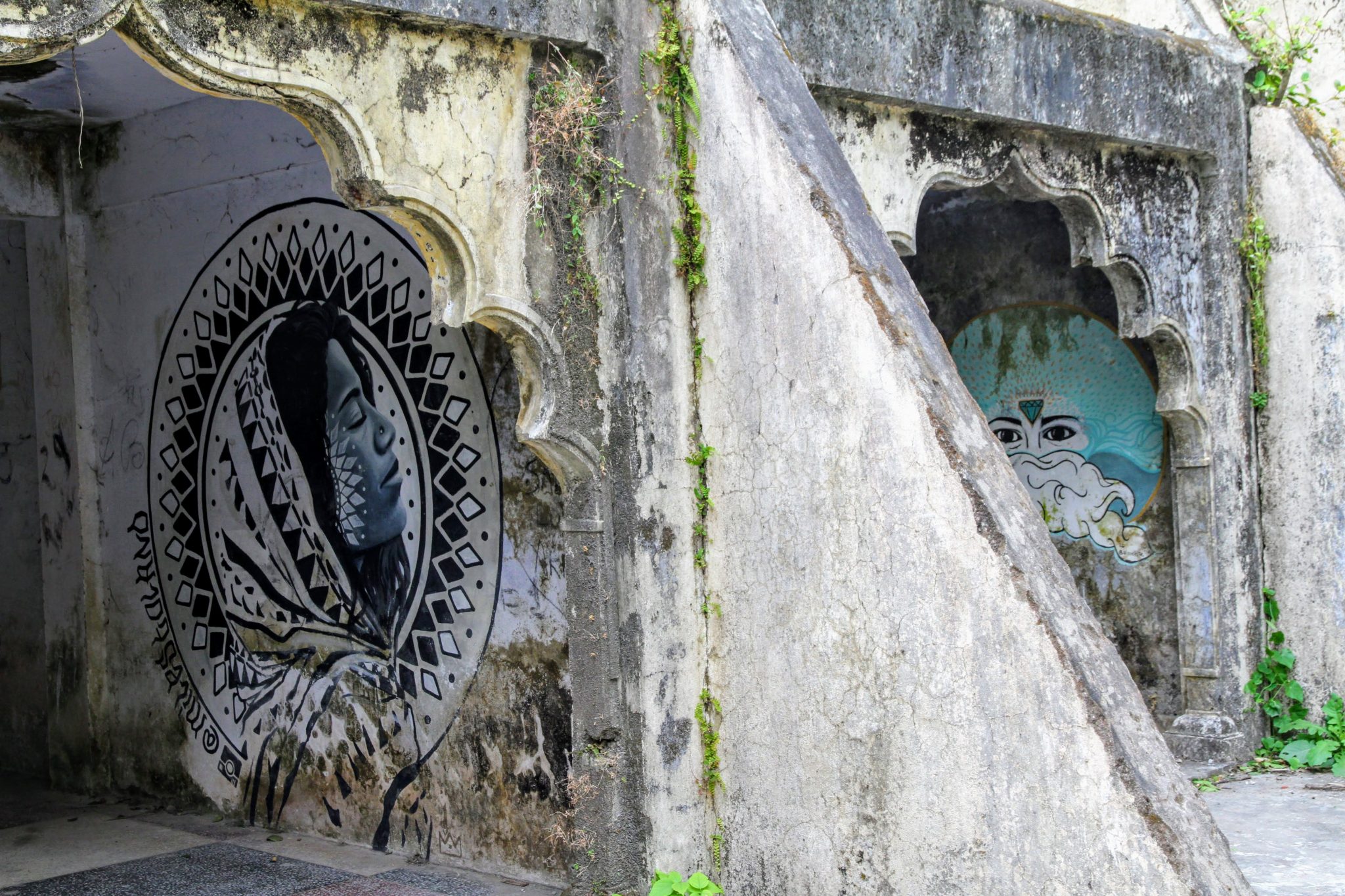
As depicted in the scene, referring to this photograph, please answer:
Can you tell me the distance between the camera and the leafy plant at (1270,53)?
295 inches

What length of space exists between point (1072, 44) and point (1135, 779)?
401 centimetres

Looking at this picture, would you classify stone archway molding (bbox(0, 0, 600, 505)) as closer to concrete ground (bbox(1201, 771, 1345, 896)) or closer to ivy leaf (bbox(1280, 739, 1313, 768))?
concrete ground (bbox(1201, 771, 1345, 896))

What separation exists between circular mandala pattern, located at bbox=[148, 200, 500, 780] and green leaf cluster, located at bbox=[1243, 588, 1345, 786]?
433 cm

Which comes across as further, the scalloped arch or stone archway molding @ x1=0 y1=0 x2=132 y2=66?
the scalloped arch

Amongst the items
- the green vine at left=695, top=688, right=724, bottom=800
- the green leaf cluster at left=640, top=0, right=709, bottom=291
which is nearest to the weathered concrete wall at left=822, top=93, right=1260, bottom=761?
the green leaf cluster at left=640, top=0, right=709, bottom=291

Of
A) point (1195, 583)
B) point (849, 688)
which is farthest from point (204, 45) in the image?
point (1195, 583)

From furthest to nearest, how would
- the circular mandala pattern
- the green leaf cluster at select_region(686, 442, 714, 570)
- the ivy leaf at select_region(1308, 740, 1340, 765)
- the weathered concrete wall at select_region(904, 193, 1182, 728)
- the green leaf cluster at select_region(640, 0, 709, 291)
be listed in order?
the weathered concrete wall at select_region(904, 193, 1182, 728) → the ivy leaf at select_region(1308, 740, 1340, 765) → the circular mandala pattern → the green leaf cluster at select_region(686, 442, 714, 570) → the green leaf cluster at select_region(640, 0, 709, 291)

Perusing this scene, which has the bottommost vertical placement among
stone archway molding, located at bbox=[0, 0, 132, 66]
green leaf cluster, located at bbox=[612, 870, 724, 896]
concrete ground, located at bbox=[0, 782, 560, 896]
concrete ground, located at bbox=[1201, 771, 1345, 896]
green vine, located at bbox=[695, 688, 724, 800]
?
concrete ground, located at bbox=[0, 782, 560, 896]

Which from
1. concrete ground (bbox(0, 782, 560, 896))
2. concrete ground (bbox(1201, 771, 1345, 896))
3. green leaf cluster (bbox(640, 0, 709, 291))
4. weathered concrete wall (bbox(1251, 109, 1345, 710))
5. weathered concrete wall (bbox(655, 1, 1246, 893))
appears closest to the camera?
weathered concrete wall (bbox(655, 1, 1246, 893))

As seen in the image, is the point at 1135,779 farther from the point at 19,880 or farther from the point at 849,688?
the point at 19,880

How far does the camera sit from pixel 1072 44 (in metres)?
6.47

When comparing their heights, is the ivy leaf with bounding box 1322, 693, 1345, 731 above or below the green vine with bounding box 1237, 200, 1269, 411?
below

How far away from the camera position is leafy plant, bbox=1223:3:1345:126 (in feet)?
24.6

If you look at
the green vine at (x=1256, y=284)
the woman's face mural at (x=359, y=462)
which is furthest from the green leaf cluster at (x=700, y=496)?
the green vine at (x=1256, y=284)
